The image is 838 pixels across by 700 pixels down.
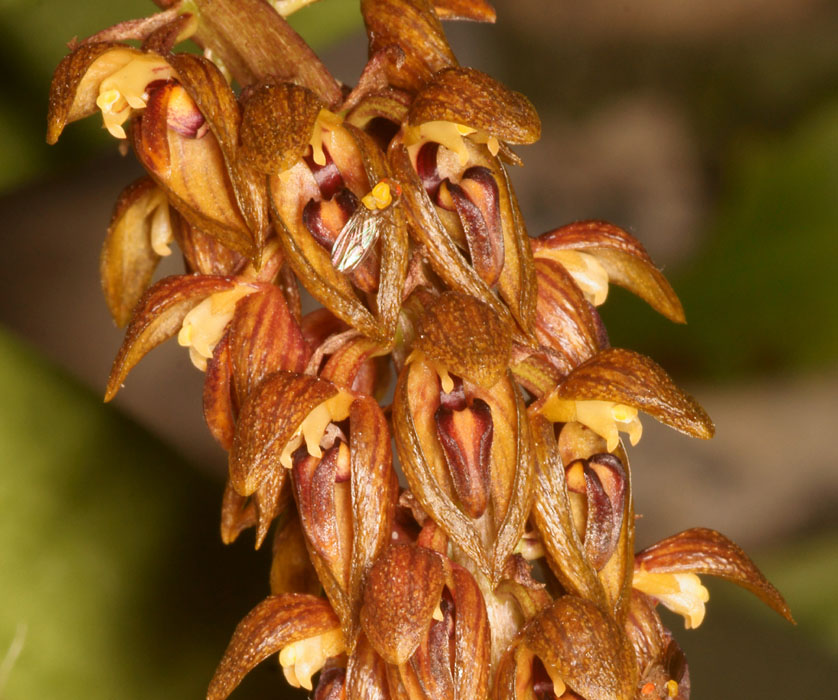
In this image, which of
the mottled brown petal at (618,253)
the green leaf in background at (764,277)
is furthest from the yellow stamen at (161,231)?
the green leaf in background at (764,277)

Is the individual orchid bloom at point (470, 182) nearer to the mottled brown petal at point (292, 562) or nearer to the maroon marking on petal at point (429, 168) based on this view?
the maroon marking on petal at point (429, 168)

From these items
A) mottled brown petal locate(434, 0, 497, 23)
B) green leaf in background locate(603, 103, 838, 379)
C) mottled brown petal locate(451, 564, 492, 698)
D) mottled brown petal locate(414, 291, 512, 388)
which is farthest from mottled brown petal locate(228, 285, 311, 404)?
green leaf in background locate(603, 103, 838, 379)

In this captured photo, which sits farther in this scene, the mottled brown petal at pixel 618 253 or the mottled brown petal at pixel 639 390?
the mottled brown petal at pixel 618 253

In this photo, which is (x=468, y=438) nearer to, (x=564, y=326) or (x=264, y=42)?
(x=564, y=326)

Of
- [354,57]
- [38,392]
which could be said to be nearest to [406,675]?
[38,392]

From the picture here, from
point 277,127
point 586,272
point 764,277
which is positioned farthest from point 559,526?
point 764,277

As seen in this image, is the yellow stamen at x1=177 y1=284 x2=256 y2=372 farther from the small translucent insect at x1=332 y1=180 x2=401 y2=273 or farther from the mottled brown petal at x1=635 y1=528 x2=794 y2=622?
the mottled brown petal at x1=635 y1=528 x2=794 y2=622

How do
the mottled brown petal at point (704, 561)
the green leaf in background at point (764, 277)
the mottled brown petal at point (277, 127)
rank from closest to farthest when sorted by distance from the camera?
the mottled brown petal at point (277, 127)
the mottled brown petal at point (704, 561)
the green leaf in background at point (764, 277)
